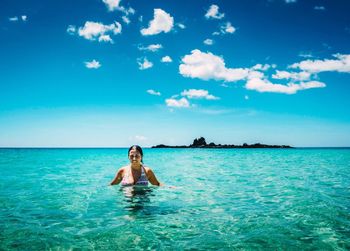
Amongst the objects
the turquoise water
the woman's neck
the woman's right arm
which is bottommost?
the turquoise water

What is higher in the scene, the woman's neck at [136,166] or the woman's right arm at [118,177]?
the woman's neck at [136,166]

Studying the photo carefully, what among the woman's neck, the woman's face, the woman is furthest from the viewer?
the woman

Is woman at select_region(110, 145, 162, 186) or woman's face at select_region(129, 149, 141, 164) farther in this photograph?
woman at select_region(110, 145, 162, 186)

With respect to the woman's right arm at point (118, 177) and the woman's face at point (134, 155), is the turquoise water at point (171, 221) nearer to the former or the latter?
the woman's right arm at point (118, 177)

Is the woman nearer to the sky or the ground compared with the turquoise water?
nearer to the sky

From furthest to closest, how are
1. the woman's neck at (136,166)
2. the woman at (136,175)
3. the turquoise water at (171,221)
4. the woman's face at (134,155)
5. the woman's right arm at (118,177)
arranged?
the woman's right arm at (118,177), the woman at (136,175), the woman's neck at (136,166), the woman's face at (134,155), the turquoise water at (171,221)

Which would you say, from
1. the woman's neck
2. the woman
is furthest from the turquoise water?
Result: the woman's neck

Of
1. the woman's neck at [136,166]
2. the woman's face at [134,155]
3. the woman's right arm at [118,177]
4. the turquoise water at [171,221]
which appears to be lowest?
the turquoise water at [171,221]

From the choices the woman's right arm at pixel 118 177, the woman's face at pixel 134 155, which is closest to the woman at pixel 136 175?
the woman's right arm at pixel 118 177

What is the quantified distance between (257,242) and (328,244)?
1.27m

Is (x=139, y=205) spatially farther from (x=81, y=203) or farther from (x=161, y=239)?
(x=161, y=239)

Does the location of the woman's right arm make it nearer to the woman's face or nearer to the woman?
the woman

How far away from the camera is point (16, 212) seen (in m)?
7.54

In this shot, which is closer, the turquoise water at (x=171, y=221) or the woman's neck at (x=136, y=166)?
the turquoise water at (x=171, y=221)
